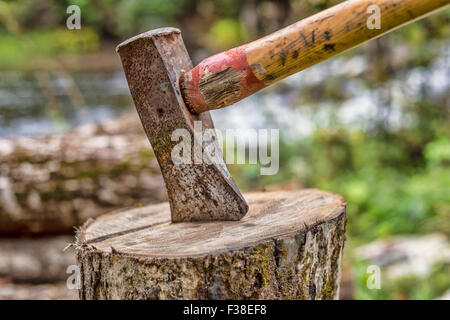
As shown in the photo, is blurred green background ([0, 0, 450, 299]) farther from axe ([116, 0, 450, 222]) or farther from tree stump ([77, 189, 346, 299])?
tree stump ([77, 189, 346, 299])

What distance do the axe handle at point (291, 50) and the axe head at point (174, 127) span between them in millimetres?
81

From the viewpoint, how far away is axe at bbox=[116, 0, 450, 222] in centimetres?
146

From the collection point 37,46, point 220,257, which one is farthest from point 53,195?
point 37,46

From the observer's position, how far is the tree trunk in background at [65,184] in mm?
3371

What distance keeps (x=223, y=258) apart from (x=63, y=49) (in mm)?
12394

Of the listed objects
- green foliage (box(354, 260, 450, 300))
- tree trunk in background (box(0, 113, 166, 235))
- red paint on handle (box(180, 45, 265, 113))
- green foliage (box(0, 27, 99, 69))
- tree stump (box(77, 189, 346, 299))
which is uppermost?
green foliage (box(0, 27, 99, 69))

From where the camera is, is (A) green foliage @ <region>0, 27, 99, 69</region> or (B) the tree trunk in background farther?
(A) green foliage @ <region>0, 27, 99, 69</region>

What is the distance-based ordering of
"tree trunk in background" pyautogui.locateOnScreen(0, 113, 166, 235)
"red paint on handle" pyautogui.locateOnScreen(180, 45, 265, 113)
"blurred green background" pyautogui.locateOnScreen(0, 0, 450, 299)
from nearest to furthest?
"red paint on handle" pyautogui.locateOnScreen(180, 45, 265, 113), "tree trunk in background" pyautogui.locateOnScreen(0, 113, 166, 235), "blurred green background" pyautogui.locateOnScreen(0, 0, 450, 299)

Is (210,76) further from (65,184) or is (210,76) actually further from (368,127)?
(368,127)

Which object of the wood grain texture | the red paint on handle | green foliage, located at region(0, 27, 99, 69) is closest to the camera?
the wood grain texture

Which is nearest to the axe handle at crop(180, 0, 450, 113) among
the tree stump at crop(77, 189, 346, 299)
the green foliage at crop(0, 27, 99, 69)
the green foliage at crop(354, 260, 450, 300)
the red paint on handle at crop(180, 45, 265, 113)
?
the red paint on handle at crop(180, 45, 265, 113)

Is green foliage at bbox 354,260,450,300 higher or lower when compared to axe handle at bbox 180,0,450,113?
lower

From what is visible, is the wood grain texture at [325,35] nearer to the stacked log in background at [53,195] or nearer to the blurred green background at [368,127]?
the blurred green background at [368,127]

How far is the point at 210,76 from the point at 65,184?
7.14ft
